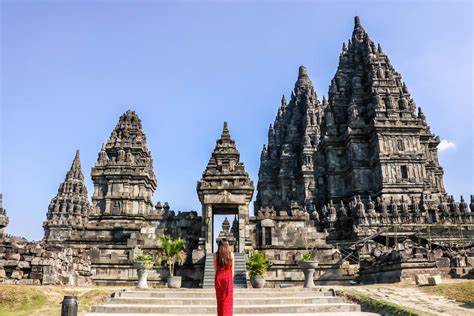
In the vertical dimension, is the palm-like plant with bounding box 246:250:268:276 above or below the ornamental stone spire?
below

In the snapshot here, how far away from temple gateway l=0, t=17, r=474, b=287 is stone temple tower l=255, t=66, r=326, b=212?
26 cm

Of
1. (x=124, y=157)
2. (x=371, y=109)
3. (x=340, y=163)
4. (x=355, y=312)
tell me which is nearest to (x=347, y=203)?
(x=340, y=163)

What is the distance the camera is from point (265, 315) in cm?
1202

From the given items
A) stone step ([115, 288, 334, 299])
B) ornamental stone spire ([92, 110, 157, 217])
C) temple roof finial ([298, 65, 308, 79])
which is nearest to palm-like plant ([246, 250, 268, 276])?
stone step ([115, 288, 334, 299])

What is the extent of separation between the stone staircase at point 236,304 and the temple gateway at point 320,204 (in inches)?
216

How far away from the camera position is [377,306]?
40.4ft

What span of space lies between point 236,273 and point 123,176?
24181mm

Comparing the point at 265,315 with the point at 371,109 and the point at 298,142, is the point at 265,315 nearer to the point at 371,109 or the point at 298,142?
the point at 371,109

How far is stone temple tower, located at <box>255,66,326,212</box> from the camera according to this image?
6366cm

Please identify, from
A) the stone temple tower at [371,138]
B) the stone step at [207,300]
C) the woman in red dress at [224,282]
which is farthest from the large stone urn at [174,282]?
the stone temple tower at [371,138]

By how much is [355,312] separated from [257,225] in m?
11.8

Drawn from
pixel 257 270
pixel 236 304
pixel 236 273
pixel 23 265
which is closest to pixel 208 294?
pixel 236 304

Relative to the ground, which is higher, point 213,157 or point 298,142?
point 298,142

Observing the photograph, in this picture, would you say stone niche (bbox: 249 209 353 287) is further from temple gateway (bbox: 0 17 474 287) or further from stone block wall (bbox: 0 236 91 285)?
stone block wall (bbox: 0 236 91 285)
